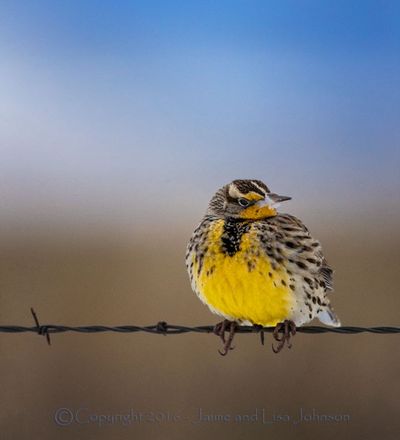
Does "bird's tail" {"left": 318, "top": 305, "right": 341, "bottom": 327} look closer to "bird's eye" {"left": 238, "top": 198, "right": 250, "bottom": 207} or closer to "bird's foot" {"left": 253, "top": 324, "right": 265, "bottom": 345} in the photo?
"bird's foot" {"left": 253, "top": 324, "right": 265, "bottom": 345}

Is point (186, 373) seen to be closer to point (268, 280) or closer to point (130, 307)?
point (130, 307)

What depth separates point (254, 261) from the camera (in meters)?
3.34

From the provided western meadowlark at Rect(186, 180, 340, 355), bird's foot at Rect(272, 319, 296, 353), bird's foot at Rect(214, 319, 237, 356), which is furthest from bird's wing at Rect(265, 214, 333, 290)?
bird's foot at Rect(214, 319, 237, 356)

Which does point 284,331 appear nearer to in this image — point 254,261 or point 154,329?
point 254,261

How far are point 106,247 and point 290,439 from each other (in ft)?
10.2

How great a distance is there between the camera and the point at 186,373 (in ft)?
19.2

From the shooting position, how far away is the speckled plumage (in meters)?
3.34

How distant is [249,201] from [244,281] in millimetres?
315

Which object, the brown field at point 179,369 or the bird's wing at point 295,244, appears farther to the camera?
the brown field at point 179,369

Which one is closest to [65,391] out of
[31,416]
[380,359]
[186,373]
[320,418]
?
[31,416]

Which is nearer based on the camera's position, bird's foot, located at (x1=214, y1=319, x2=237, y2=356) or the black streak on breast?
the black streak on breast

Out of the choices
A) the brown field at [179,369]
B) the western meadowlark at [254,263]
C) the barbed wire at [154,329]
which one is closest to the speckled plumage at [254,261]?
the western meadowlark at [254,263]

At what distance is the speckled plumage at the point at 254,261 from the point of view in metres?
3.34

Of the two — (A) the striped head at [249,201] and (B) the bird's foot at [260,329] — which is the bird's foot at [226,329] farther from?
(A) the striped head at [249,201]
